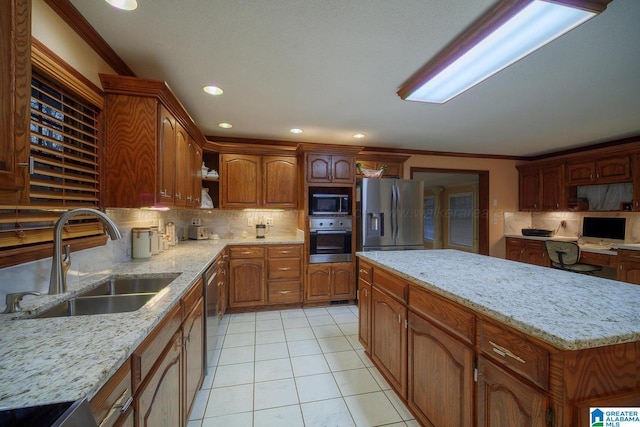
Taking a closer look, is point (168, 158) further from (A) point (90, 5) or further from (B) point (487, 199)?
(B) point (487, 199)

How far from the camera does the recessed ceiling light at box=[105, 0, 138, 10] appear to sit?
132 centimetres

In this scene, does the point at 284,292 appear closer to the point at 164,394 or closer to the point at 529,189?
the point at 164,394

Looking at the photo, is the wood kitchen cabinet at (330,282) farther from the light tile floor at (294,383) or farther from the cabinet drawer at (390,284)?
the cabinet drawer at (390,284)

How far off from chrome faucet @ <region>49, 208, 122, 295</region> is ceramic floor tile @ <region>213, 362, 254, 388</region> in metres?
1.27

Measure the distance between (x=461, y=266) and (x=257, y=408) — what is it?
Answer: 168 centimetres

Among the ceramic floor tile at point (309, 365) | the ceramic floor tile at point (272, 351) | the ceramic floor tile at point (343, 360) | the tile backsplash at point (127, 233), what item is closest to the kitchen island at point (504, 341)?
the ceramic floor tile at point (343, 360)

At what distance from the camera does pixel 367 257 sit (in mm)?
2230

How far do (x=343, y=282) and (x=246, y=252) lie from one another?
4.56 feet

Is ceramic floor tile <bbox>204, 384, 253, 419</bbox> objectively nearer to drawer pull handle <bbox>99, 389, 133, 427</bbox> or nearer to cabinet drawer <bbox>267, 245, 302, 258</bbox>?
drawer pull handle <bbox>99, 389, 133, 427</bbox>

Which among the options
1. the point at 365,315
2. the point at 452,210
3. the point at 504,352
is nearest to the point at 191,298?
the point at 365,315

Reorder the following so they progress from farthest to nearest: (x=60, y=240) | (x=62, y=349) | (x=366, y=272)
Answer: (x=366, y=272) < (x=60, y=240) < (x=62, y=349)

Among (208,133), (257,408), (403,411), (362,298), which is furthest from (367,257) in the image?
(208,133)

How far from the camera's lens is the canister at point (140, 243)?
7.36 feet

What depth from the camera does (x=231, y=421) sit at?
1646 mm
